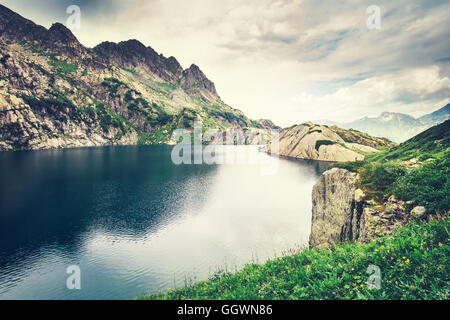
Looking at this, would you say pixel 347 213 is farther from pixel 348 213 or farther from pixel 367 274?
pixel 367 274

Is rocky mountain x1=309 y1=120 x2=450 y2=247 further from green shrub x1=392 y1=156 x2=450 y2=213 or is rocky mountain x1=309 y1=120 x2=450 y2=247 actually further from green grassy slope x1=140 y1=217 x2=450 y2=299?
green grassy slope x1=140 y1=217 x2=450 y2=299

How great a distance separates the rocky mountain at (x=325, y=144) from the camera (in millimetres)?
123938

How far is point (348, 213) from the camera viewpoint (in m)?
23.7

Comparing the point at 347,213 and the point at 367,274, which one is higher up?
the point at 367,274

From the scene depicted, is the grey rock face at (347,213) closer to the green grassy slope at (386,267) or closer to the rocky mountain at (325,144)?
the green grassy slope at (386,267)

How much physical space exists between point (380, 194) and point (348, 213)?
443cm

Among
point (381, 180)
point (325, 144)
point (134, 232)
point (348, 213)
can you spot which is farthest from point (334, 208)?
point (325, 144)
